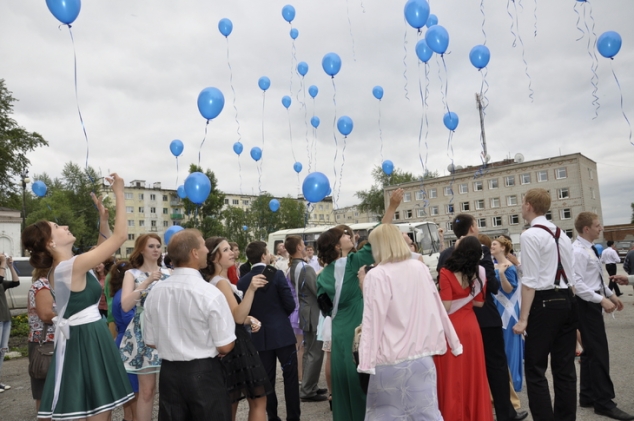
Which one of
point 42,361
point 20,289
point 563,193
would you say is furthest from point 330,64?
point 563,193

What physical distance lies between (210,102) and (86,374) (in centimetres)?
611

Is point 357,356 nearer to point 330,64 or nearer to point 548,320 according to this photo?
point 548,320

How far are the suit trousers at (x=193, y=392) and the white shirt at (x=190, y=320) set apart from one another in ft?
0.23

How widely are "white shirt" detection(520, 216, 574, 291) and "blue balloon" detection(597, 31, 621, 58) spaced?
4.61m

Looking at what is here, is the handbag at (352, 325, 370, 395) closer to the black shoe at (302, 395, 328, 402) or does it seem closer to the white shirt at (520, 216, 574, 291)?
the white shirt at (520, 216, 574, 291)

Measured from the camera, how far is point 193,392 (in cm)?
305

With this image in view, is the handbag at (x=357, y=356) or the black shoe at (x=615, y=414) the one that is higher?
the handbag at (x=357, y=356)

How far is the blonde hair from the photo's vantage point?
3295 millimetres

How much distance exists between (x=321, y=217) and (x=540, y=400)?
110 m

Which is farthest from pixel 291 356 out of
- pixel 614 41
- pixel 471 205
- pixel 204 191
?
pixel 471 205

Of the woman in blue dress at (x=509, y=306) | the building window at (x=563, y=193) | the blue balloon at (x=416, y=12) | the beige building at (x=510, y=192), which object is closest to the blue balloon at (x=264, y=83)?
the blue balloon at (x=416, y=12)

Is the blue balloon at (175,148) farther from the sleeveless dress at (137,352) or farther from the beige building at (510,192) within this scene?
the beige building at (510,192)

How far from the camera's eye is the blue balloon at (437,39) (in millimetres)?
8523

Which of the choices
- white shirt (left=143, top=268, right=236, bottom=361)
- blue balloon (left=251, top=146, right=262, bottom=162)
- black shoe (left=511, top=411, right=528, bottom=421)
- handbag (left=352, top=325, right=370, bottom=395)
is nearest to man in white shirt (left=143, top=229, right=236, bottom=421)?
white shirt (left=143, top=268, right=236, bottom=361)
